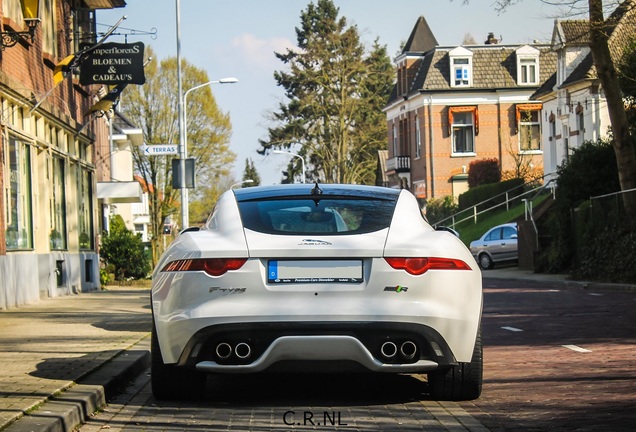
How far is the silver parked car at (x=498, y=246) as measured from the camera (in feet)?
140

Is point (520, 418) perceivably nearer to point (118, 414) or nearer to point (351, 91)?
point (118, 414)

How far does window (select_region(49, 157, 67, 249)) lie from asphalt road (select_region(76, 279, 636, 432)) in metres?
Result: 15.1

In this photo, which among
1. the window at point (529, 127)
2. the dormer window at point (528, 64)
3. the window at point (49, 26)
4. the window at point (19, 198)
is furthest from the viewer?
the dormer window at point (528, 64)

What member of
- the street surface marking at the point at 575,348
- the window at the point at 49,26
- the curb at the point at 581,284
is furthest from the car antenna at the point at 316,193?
the window at the point at 49,26

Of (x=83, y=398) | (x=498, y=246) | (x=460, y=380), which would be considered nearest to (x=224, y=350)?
(x=83, y=398)

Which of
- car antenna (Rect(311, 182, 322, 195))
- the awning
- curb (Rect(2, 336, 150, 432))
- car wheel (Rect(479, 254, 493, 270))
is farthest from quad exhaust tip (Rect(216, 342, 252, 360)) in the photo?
car wheel (Rect(479, 254, 493, 270))

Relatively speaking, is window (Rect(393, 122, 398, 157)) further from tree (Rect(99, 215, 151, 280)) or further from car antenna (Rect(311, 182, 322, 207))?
car antenna (Rect(311, 182, 322, 207))

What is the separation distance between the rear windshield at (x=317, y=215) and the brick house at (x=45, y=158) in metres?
11.3

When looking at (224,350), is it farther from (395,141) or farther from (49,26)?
(395,141)

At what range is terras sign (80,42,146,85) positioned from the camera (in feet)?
86.6

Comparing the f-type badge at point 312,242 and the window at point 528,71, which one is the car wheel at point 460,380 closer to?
the f-type badge at point 312,242

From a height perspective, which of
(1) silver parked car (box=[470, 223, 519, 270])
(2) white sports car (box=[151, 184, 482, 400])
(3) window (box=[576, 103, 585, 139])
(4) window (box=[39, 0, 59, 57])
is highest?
(4) window (box=[39, 0, 59, 57])

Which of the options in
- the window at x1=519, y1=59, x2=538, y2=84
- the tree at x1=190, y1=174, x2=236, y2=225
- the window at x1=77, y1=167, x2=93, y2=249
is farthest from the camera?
the window at x1=519, y1=59, x2=538, y2=84

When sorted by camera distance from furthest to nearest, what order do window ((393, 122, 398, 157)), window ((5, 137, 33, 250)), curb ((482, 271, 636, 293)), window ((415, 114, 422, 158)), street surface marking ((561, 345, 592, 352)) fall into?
window ((393, 122, 398, 157)) < window ((415, 114, 422, 158)) < curb ((482, 271, 636, 293)) < window ((5, 137, 33, 250)) < street surface marking ((561, 345, 592, 352))
